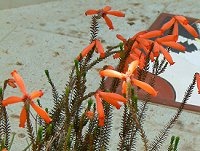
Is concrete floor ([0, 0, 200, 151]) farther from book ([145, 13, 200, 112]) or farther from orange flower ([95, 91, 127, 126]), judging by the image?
orange flower ([95, 91, 127, 126])

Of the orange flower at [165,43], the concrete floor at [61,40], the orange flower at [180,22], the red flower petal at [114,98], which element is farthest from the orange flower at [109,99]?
the concrete floor at [61,40]

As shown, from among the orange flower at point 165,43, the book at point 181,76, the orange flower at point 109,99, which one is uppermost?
the orange flower at point 165,43

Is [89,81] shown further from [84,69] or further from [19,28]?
[84,69]

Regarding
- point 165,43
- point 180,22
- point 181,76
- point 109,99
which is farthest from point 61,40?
point 109,99

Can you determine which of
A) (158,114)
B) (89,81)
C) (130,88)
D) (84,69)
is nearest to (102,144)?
(84,69)

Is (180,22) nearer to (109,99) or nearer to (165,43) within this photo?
(165,43)

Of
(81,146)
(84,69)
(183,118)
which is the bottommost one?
(183,118)

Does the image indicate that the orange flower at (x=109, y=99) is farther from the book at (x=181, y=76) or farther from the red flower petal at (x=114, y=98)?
the book at (x=181, y=76)

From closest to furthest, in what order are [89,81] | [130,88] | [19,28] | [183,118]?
[130,88], [183,118], [89,81], [19,28]

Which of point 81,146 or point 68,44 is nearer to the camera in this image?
point 81,146
